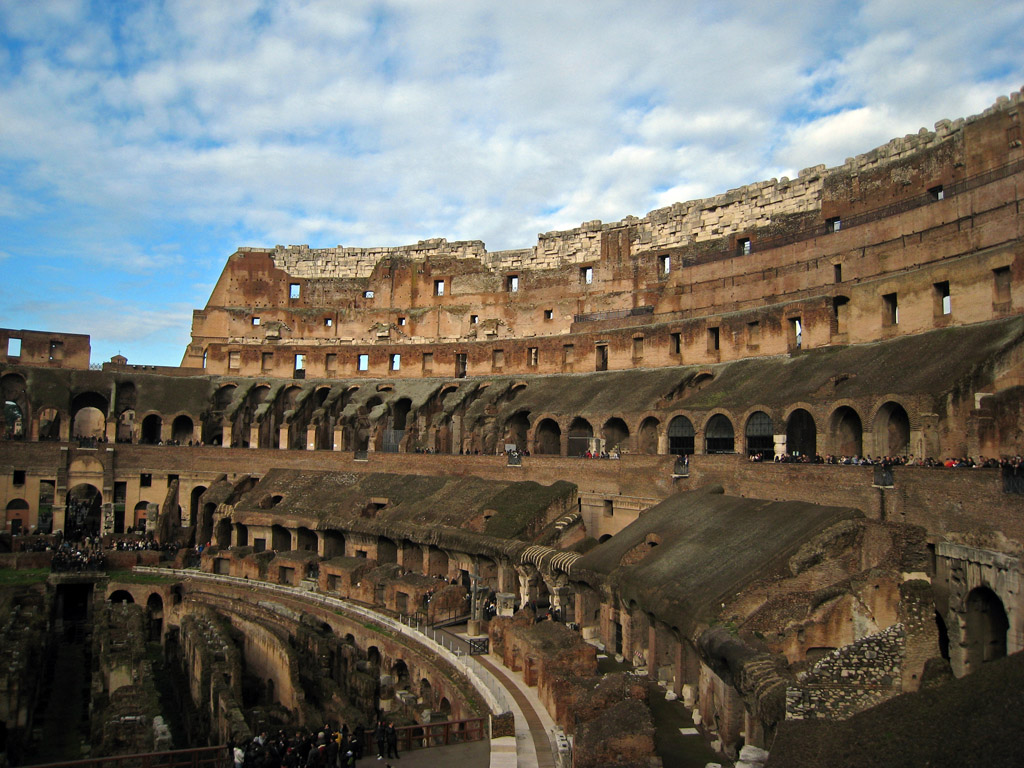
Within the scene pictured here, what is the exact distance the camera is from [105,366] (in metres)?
48.9

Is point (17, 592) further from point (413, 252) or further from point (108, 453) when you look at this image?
point (413, 252)

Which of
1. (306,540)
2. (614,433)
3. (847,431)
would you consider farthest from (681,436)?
(306,540)

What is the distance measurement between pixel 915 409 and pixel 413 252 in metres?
39.1

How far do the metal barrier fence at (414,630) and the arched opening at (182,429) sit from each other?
14.5m

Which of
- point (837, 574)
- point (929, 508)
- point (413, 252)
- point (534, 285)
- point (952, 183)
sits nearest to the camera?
point (837, 574)

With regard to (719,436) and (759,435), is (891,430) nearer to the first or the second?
(759,435)

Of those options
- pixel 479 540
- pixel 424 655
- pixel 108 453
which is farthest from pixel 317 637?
pixel 108 453

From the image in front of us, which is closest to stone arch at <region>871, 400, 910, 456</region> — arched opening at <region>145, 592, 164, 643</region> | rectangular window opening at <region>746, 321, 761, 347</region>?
rectangular window opening at <region>746, 321, 761, 347</region>

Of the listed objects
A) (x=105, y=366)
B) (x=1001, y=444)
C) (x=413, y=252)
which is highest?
(x=413, y=252)

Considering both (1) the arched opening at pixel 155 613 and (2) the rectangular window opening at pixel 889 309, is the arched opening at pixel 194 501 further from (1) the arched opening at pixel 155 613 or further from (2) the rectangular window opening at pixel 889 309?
(2) the rectangular window opening at pixel 889 309

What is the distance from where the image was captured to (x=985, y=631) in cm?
1456

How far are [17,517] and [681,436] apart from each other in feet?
115

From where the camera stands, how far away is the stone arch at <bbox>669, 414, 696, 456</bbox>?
99.3 ft

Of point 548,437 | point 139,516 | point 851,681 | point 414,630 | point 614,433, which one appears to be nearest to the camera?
point 851,681
